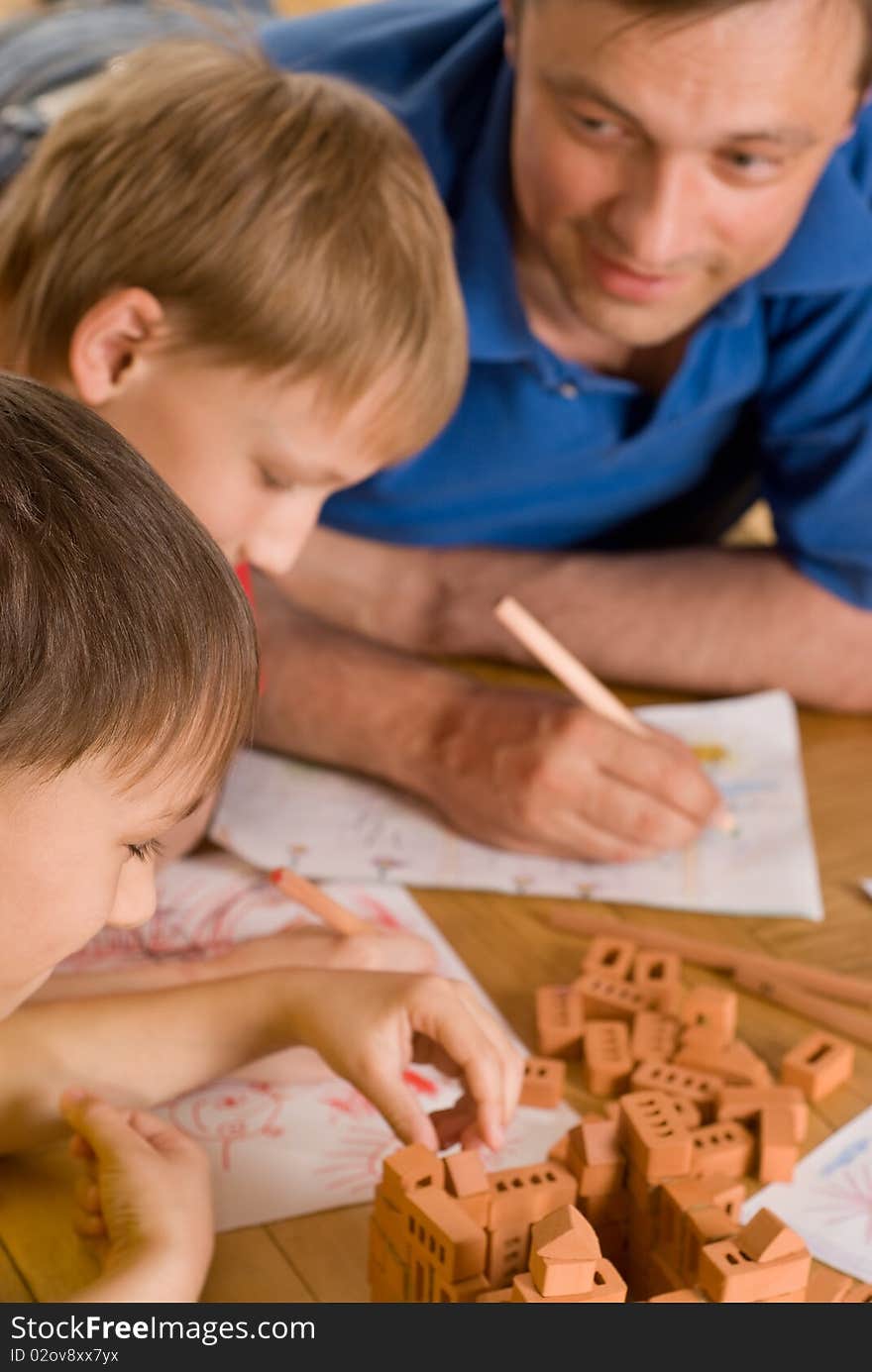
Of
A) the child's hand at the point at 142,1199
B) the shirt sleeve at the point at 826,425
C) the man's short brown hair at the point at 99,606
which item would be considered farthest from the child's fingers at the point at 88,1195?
the shirt sleeve at the point at 826,425

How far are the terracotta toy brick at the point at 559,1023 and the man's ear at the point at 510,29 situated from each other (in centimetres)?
65

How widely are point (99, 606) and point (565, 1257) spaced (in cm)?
29

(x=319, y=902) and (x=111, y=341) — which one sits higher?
(x=111, y=341)

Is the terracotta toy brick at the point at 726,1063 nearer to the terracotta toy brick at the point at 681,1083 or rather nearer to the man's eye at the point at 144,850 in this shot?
the terracotta toy brick at the point at 681,1083

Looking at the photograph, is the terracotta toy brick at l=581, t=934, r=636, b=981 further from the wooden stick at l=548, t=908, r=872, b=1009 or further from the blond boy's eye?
the blond boy's eye

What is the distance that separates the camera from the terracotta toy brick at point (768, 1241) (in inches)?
24.3

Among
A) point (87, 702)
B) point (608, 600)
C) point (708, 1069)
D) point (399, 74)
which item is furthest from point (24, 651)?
point (399, 74)

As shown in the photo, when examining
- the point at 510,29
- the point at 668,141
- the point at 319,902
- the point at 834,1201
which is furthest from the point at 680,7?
the point at 834,1201

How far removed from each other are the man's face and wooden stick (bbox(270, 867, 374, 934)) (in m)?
0.48

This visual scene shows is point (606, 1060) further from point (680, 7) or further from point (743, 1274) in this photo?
point (680, 7)

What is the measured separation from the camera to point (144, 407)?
91 cm

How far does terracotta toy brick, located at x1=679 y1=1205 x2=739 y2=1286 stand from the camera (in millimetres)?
638

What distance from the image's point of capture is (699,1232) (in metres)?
0.64

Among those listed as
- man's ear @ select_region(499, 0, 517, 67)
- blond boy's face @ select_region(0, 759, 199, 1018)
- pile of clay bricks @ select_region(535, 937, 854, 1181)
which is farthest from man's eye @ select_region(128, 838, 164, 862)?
man's ear @ select_region(499, 0, 517, 67)
